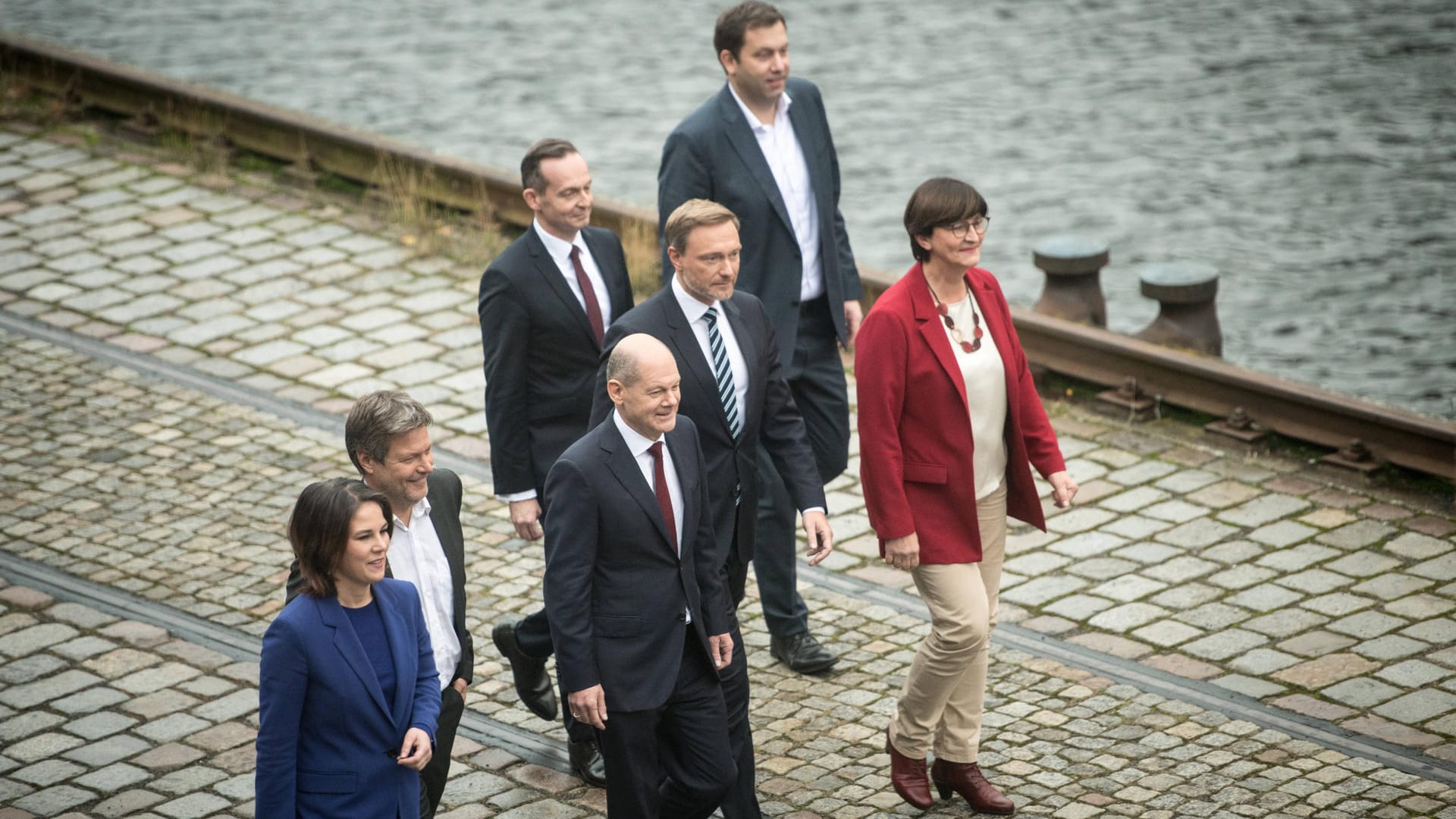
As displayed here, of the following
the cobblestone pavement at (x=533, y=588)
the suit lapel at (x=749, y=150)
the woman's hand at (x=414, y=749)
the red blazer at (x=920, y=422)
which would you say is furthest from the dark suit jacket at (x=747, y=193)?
the woman's hand at (x=414, y=749)

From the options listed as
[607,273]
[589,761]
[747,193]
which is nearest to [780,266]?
[747,193]

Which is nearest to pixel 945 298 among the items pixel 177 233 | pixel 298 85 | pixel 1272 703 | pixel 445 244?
pixel 1272 703

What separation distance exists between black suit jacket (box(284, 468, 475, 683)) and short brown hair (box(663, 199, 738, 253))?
1.10 metres

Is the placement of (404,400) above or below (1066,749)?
above

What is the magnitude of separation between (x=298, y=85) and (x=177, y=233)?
771 cm

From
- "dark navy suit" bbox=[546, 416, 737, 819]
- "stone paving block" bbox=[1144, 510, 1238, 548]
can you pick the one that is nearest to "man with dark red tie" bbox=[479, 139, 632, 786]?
"dark navy suit" bbox=[546, 416, 737, 819]

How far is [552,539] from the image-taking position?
5293mm

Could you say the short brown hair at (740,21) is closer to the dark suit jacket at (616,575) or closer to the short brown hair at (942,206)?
the short brown hair at (942,206)

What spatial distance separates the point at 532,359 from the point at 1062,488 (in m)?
1.92

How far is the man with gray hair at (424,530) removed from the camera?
16.7 ft

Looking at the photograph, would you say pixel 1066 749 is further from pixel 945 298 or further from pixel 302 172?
pixel 302 172

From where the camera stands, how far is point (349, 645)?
15.5 ft

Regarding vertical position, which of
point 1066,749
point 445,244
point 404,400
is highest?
point 404,400

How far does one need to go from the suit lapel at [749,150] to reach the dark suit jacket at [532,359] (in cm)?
90
